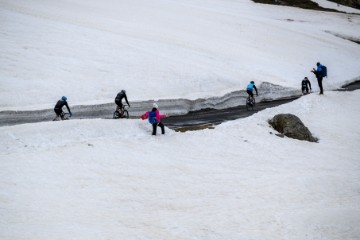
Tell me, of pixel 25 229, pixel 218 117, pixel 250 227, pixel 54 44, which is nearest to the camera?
pixel 25 229

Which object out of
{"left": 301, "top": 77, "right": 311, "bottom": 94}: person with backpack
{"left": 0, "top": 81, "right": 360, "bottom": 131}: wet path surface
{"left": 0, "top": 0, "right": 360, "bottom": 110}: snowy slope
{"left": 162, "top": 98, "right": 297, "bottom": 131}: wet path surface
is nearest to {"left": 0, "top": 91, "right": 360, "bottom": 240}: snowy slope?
{"left": 162, "top": 98, "right": 297, "bottom": 131}: wet path surface

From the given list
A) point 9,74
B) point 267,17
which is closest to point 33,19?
point 9,74

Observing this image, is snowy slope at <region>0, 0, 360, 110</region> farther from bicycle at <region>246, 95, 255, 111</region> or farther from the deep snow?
bicycle at <region>246, 95, 255, 111</region>

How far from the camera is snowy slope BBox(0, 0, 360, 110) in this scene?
30.0 m

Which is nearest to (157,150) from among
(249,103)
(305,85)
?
(249,103)

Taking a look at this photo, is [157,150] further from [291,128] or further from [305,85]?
[305,85]

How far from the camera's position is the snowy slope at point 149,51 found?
3003 centimetres

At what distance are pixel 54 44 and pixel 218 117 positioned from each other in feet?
61.1

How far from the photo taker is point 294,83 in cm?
3891

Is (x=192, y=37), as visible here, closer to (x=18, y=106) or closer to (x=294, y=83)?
(x=294, y=83)

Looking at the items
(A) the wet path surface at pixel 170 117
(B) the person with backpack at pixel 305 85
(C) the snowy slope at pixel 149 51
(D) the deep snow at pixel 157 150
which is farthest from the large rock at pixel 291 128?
(B) the person with backpack at pixel 305 85

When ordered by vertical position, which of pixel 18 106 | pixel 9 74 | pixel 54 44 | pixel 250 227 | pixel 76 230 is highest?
pixel 54 44

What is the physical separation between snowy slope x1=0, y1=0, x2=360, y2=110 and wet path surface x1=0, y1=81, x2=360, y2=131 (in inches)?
30.8

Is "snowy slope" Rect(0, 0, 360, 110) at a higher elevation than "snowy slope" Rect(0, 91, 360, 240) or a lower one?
higher
